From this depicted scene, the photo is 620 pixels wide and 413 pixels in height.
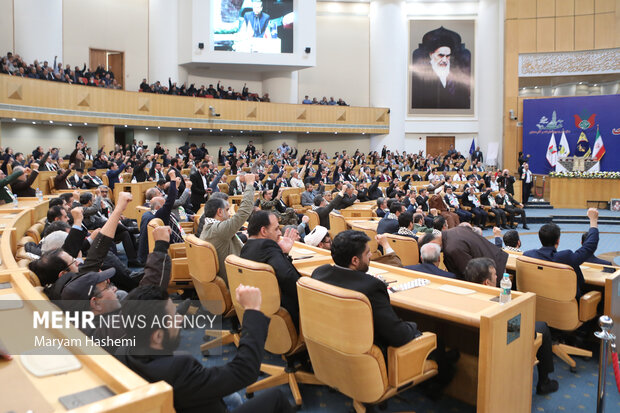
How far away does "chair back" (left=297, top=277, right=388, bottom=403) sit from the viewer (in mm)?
2539

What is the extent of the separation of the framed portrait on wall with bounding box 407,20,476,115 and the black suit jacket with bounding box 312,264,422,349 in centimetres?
2433

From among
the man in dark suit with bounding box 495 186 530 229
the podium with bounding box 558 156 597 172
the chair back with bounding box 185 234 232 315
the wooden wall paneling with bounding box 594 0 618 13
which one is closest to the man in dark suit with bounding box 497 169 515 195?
the man in dark suit with bounding box 495 186 530 229

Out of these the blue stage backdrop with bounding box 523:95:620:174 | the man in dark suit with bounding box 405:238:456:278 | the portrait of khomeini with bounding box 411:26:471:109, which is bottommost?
the man in dark suit with bounding box 405:238:456:278

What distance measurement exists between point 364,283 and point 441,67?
82.0ft

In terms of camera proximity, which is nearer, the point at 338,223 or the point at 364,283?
the point at 364,283

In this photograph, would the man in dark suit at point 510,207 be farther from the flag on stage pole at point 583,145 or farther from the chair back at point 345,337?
the chair back at point 345,337

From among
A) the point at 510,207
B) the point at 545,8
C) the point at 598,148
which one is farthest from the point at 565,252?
the point at 545,8

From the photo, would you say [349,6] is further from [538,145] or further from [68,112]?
[68,112]

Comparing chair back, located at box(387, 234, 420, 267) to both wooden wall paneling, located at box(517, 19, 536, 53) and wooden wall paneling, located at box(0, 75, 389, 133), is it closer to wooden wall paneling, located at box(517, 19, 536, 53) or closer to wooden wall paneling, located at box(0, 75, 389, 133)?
wooden wall paneling, located at box(0, 75, 389, 133)

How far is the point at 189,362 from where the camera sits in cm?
179

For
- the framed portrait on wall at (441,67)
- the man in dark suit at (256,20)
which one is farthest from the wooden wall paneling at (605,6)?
the man in dark suit at (256,20)

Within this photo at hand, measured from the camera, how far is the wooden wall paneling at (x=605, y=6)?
837 inches

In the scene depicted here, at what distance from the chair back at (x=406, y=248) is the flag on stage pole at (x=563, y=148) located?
60.3 ft

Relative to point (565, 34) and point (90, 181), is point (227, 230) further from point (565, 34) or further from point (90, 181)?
point (565, 34)
